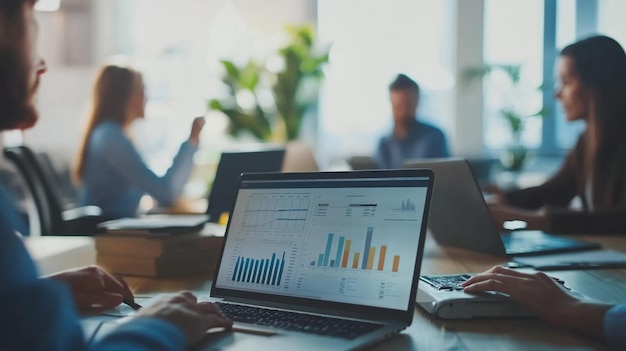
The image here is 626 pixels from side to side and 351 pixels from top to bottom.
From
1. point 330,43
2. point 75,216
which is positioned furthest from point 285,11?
point 75,216

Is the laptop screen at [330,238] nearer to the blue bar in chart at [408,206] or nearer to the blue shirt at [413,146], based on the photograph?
the blue bar in chart at [408,206]

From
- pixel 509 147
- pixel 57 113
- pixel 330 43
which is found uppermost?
pixel 330 43

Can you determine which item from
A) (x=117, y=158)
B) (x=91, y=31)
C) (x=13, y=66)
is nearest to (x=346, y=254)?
(x=13, y=66)

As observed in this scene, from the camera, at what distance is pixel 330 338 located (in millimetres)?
859

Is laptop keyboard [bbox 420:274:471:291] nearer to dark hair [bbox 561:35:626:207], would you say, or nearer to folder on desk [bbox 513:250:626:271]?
folder on desk [bbox 513:250:626:271]

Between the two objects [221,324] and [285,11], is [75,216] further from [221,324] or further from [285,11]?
[285,11]

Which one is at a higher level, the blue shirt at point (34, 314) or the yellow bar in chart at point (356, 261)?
the blue shirt at point (34, 314)

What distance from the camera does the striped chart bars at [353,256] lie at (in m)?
0.97

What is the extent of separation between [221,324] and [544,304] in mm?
463

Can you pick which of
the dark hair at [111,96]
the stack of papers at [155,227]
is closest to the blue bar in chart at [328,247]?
the stack of papers at [155,227]

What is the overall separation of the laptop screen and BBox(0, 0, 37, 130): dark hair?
1.51 feet

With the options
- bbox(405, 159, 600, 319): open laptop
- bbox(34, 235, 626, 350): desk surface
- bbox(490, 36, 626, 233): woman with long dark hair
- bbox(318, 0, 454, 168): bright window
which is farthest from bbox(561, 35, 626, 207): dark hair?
bbox(318, 0, 454, 168): bright window

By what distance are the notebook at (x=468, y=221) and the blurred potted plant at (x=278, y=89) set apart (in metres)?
3.17

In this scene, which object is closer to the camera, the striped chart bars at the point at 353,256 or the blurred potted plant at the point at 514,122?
the striped chart bars at the point at 353,256
